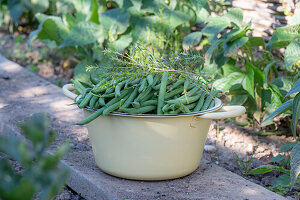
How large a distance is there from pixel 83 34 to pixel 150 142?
74.8 inches

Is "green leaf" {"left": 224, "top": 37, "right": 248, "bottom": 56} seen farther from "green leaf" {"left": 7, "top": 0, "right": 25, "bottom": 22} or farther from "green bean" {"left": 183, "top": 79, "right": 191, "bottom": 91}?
"green leaf" {"left": 7, "top": 0, "right": 25, "bottom": 22}

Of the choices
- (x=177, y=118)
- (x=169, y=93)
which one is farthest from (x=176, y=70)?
(x=177, y=118)

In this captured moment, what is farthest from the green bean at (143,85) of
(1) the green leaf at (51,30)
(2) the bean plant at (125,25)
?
(1) the green leaf at (51,30)

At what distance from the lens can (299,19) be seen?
2.45m

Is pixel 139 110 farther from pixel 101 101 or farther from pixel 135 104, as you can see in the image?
pixel 101 101

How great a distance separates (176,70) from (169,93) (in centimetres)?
11

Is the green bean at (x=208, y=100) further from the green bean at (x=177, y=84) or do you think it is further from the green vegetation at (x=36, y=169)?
the green vegetation at (x=36, y=169)

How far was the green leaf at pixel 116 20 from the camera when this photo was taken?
3.41 meters

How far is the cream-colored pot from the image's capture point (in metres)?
1.74

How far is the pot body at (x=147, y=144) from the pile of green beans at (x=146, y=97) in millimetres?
49

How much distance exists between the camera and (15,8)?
4.91 metres

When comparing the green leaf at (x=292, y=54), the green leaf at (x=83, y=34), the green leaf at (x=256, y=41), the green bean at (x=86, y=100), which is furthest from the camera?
the green leaf at (x=83, y=34)

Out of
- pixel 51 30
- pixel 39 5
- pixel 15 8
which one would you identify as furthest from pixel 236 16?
pixel 15 8

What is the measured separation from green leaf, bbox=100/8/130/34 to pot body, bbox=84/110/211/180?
1.67m
